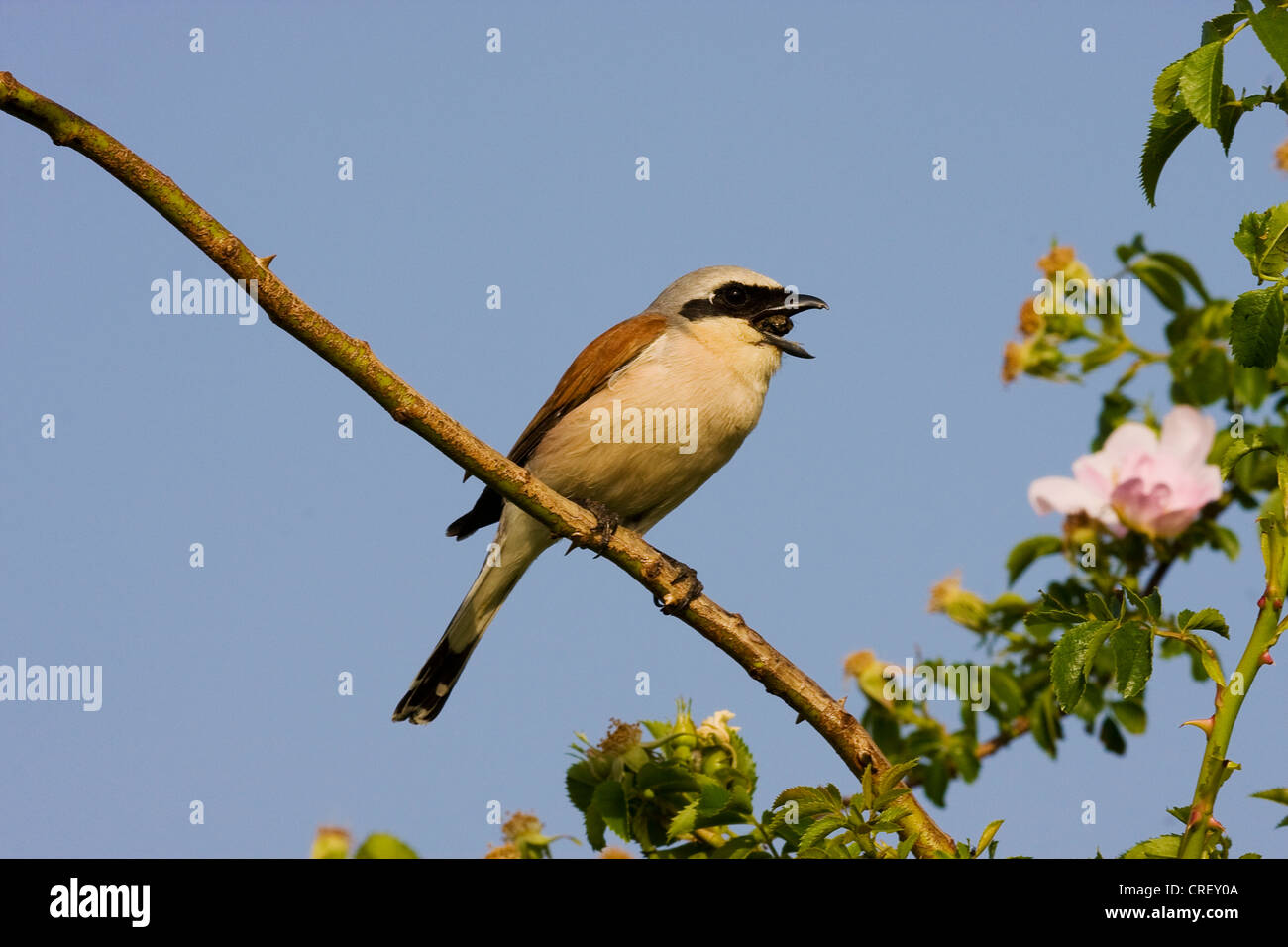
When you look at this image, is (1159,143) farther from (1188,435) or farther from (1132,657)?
(1188,435)

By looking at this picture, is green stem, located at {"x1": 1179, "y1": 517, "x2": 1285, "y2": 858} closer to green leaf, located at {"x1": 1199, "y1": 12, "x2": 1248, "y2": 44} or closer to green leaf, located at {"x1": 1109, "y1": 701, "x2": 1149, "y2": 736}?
green leaf, located at {"x1": 1199, "y1": 12, "x2": 1248, "y2": 44}

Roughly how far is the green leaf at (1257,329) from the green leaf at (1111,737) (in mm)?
2086

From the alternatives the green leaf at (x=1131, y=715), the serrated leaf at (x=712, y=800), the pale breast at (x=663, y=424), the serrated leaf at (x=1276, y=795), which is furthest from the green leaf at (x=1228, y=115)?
the pale breast at (x=663, y=424)

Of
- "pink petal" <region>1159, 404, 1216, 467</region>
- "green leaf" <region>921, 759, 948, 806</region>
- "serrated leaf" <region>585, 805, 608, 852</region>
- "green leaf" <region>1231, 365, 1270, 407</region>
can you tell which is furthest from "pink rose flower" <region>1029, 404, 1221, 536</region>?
"serrated leaf" <region>585, 805, 608, 852</region>

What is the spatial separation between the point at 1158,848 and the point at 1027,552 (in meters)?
2.13

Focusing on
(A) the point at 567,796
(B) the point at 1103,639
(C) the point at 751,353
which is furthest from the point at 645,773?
(C) the point at 751,353

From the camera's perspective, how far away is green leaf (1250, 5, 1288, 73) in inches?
80.0

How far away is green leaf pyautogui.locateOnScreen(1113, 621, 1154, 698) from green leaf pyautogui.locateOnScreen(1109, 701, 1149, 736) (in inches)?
74.0

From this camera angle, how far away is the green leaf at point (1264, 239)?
2082mm

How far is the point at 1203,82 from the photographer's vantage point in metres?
2.09

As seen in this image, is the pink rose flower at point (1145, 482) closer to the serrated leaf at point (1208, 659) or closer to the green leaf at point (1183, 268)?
the green leaf at point (1183, 268)

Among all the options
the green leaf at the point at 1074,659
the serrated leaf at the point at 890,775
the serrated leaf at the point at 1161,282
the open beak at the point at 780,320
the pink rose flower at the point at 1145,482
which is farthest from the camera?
the open beak at the point at 780,320
